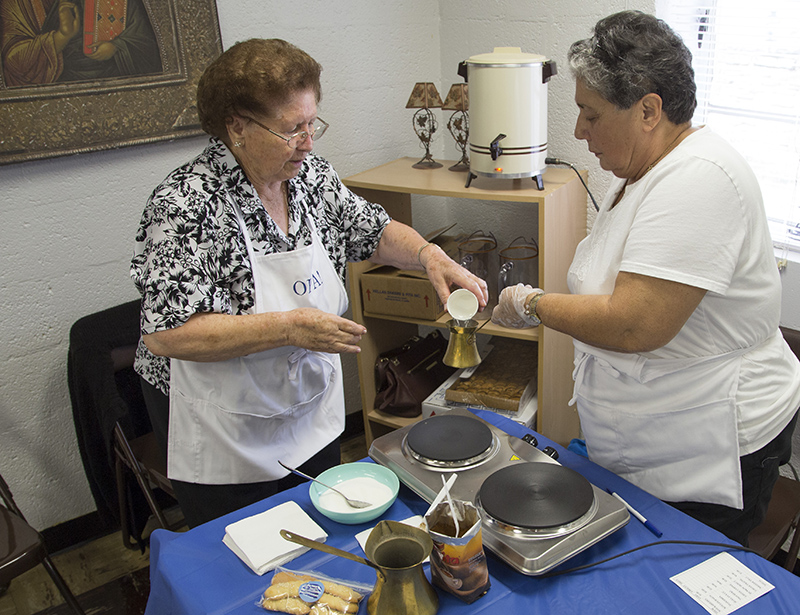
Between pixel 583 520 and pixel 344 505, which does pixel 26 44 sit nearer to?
pixel 344 505

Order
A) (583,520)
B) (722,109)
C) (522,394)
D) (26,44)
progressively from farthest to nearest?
1. (522,394)
2. (722,109)
3. (26,44)
4. (583,520)

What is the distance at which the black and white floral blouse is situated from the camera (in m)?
1.28

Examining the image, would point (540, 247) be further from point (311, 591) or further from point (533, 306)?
point (311, 591)

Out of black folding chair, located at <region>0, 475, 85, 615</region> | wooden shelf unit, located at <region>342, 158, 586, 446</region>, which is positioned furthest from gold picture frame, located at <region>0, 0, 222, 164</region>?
black folding chair, located at <region>0, 475, 85, 615</region>

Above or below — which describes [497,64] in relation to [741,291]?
above

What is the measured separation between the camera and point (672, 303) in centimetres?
118

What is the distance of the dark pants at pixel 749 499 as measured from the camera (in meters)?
1.35

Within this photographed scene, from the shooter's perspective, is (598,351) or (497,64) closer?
(598,351)

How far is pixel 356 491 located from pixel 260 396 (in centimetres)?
37

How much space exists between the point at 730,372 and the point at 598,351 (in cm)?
26

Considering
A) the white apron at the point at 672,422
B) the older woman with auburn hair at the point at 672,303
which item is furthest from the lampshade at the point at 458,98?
the white apron at the point at 672,422

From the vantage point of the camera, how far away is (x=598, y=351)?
1.40 metres

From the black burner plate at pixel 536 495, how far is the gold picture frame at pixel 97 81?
1724 mm

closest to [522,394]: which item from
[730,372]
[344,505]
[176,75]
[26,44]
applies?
[730,372]
